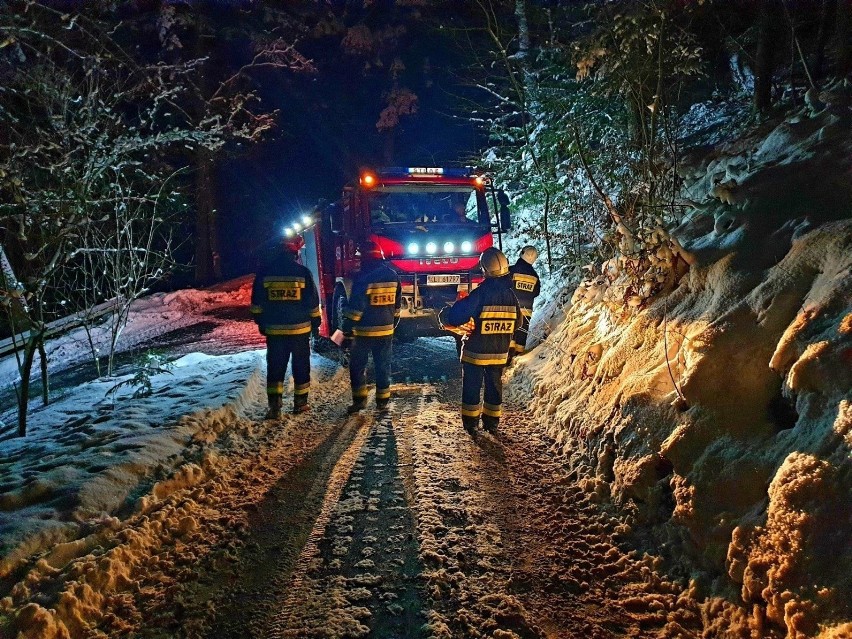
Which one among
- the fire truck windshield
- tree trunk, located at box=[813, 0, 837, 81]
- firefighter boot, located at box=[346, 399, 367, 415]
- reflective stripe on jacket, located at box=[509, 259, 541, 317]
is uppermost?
tree trunk, located at box=[813, 0, 837, 81]

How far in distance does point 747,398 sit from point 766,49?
6360 millimetres

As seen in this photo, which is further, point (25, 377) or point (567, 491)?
point (25, 377)

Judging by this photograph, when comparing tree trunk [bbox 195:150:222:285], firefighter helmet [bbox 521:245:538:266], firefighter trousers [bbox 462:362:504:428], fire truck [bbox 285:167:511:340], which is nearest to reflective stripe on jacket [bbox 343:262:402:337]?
firefighter trousers [bbox 462:362:504:428]

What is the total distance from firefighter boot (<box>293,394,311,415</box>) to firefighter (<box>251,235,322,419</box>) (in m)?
0.22

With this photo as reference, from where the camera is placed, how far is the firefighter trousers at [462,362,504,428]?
5.32 meters

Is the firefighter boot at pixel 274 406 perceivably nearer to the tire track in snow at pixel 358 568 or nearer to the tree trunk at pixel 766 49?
the tire track in snow at pixel 358 568

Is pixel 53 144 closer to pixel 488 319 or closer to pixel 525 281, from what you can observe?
pixel 488 319

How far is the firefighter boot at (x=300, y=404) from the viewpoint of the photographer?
6199 mm

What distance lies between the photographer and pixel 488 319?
17.0 ft

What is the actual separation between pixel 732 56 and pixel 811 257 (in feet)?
32.3

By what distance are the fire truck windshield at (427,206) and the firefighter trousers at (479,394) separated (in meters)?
3.78

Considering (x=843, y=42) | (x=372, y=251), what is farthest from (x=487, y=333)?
(x=843, y=42)

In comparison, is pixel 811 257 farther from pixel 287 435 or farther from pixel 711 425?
pixel 287 435

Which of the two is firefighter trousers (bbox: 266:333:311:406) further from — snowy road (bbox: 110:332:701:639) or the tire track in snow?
the tire track in snow
